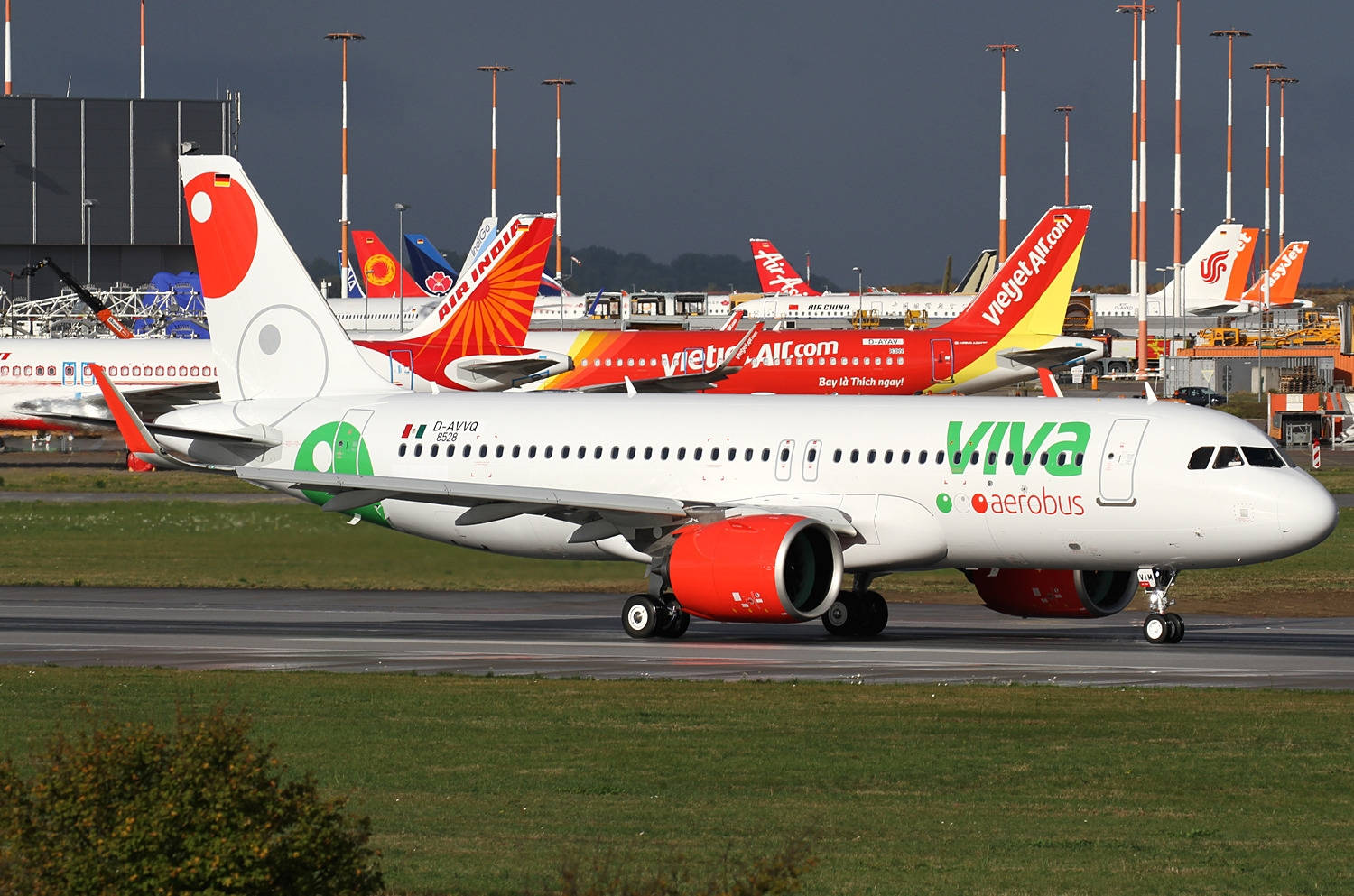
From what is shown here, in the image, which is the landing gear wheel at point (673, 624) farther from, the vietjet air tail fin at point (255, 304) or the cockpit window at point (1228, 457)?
the vietjet air tail fin at point (255, 304)

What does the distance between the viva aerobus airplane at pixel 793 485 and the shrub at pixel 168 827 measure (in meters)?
20.8

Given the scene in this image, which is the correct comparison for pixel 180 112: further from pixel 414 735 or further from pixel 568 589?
pixel 414 735

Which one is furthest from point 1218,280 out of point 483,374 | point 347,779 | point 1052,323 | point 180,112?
point 347,779

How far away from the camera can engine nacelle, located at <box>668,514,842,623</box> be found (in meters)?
30.5

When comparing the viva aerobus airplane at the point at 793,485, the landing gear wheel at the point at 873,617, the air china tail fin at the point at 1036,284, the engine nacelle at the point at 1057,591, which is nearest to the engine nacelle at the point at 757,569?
the viva aerobus airplane at the point at 793,485

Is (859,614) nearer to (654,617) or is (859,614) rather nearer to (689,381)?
(654,617)

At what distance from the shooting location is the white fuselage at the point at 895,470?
30641mm

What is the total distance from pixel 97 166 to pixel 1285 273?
354 feet

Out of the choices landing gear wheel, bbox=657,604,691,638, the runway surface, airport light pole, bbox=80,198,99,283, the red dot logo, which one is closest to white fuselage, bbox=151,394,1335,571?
the runway surface

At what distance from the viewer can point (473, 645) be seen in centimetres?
3141

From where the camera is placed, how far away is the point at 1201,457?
30.8 metres

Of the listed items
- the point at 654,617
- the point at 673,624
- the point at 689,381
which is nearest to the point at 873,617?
the point at 673,624

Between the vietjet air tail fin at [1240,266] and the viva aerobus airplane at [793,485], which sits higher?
the vietjet air tail fin at [1240,266]

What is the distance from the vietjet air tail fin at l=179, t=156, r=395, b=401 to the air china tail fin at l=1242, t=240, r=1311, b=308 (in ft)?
503
